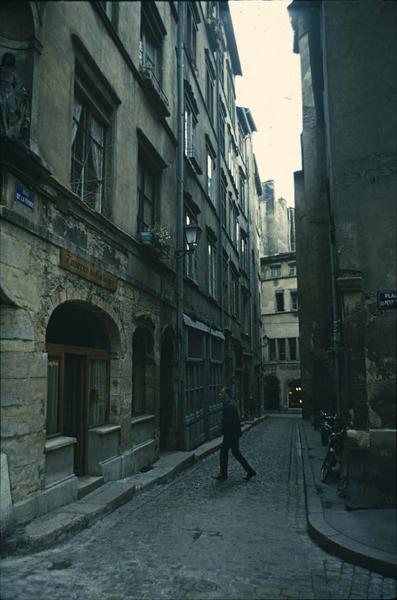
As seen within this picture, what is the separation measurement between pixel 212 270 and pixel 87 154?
10.9 meters

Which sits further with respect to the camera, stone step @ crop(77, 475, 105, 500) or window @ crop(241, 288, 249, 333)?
window @ crop(241, 288, 249, 333)

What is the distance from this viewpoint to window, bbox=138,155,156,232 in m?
10.7

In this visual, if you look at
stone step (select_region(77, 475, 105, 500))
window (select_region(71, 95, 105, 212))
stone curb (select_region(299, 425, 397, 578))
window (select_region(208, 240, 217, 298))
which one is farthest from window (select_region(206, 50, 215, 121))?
stone curb (select_region(299, 425, 397, 578))

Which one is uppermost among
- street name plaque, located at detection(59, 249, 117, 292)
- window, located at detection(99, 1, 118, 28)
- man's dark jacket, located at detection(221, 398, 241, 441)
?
window, located at detection(99, 1, 118, 28)

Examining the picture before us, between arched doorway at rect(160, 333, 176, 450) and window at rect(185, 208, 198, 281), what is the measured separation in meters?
2.88

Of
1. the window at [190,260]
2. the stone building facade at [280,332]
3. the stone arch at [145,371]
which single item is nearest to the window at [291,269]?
the stone building facade at [280,332]

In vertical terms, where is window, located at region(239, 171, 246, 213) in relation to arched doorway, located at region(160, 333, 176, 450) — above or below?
above

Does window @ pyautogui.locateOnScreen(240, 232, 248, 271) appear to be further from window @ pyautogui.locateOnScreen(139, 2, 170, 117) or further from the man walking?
the man walking

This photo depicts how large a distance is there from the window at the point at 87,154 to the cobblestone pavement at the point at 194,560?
4.67 m

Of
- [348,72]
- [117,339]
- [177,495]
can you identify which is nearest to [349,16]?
[348,72]

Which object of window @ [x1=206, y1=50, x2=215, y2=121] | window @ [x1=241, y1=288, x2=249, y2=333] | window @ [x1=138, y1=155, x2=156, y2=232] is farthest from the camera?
window @ [x1=241, y1=288, x2=249, y2=333]

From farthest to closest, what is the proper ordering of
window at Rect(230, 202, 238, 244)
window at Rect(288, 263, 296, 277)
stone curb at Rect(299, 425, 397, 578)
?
window at Rect(288, 263, 296, 277), window at Rect(230, 202, 238, 244), stone curb at Rect(299, 425, 397, 578)

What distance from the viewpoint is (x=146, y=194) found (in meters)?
11.2

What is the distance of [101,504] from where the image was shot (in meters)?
6.70
